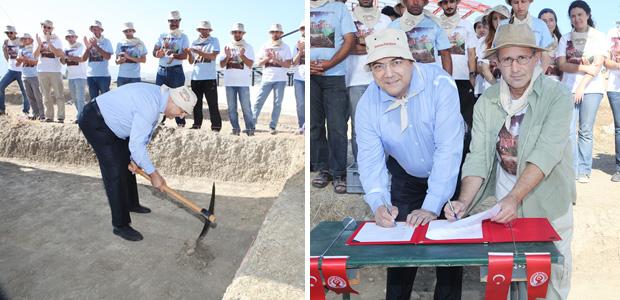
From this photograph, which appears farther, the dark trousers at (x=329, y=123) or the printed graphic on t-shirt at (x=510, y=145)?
the dark trousers at (x=329, y=123)

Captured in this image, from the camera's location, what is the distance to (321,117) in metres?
2.74

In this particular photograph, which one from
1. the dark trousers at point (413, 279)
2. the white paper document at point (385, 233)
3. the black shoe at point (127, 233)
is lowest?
the black shoe at point (127, 233)

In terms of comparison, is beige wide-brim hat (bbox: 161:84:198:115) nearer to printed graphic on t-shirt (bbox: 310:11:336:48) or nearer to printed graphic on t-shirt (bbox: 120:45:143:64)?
printed graphic on t-shirt (bbox: 310:11:336:48)

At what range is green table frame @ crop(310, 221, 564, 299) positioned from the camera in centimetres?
121

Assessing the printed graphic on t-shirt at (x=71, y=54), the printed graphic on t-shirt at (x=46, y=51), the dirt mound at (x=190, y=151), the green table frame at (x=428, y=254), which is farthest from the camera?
the dirt mound at (x=190, y=151)

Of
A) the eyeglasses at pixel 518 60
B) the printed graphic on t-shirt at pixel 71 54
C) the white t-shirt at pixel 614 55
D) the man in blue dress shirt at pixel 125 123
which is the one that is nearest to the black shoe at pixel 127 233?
the man in blue dress shirt at pixel 125 123

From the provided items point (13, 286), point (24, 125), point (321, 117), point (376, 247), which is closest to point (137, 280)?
point (13, 286)

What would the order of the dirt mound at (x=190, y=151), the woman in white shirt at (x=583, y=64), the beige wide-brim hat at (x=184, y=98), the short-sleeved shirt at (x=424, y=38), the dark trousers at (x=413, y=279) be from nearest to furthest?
the dark trousers at (x=413, y=279), the short-sleeved shirt at (x=424, y=38), the woman in white shirt at (x=583, y=64), the beige wide-brim hat at (x=184, y=98), the dirt mound at (x=190, y=151)

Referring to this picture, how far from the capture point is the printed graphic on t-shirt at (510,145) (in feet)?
5.27

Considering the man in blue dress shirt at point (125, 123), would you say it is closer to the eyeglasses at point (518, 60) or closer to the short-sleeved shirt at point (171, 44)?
the short-sleeved shirt at point (171, 44)

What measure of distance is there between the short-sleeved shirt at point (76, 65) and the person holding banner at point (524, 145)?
353 centimetres

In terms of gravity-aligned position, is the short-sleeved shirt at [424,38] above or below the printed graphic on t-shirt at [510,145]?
above

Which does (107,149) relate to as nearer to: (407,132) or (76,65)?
(76,65)

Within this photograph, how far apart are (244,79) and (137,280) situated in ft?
5.85
